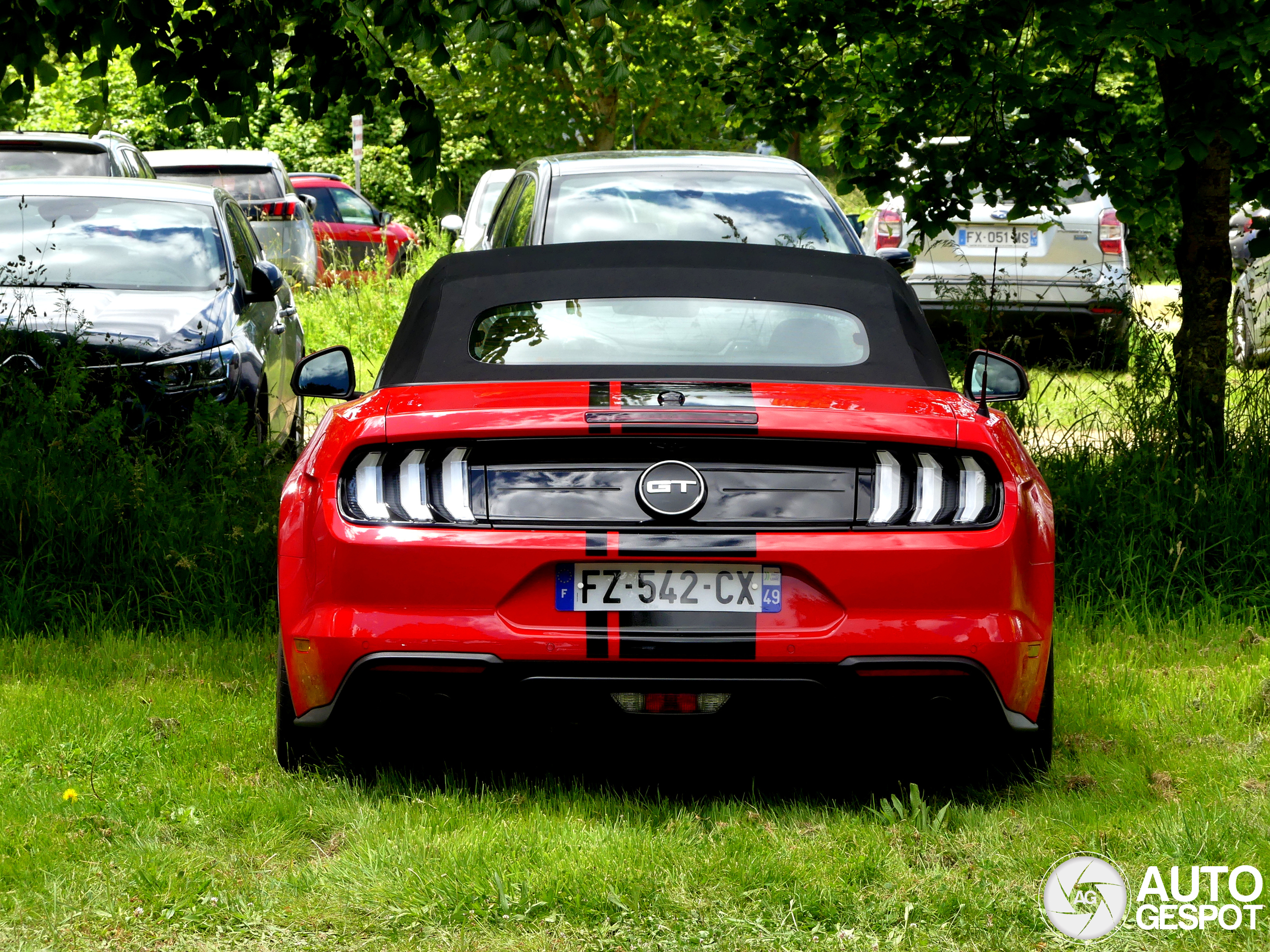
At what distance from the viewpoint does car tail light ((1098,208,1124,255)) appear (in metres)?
12.0

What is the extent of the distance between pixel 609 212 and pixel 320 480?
406cm

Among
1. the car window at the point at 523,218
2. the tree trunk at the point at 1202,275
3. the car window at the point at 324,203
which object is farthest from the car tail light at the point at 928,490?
the car window at the point at 324,203

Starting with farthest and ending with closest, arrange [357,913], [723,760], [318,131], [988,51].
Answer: [318,131] < [988,51] < [723,760] < [357,913]

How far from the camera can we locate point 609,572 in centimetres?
357

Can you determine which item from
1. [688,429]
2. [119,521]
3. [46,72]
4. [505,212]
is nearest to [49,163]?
[505,212]

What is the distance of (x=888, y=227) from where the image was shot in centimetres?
1280

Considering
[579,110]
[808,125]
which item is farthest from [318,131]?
[808,125]

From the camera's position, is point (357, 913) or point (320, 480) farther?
point (320, 480)

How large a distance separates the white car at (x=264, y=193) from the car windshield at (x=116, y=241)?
23.7 feet

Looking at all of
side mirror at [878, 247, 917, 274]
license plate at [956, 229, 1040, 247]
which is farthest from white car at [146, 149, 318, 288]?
side mirror at [878, 247, 917, 274]

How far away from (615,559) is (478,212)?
46.5 feet

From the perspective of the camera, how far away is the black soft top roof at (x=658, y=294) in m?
4.10

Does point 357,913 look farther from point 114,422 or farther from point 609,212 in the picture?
point 609,212

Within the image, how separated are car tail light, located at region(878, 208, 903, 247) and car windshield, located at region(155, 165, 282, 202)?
8.72 meters
